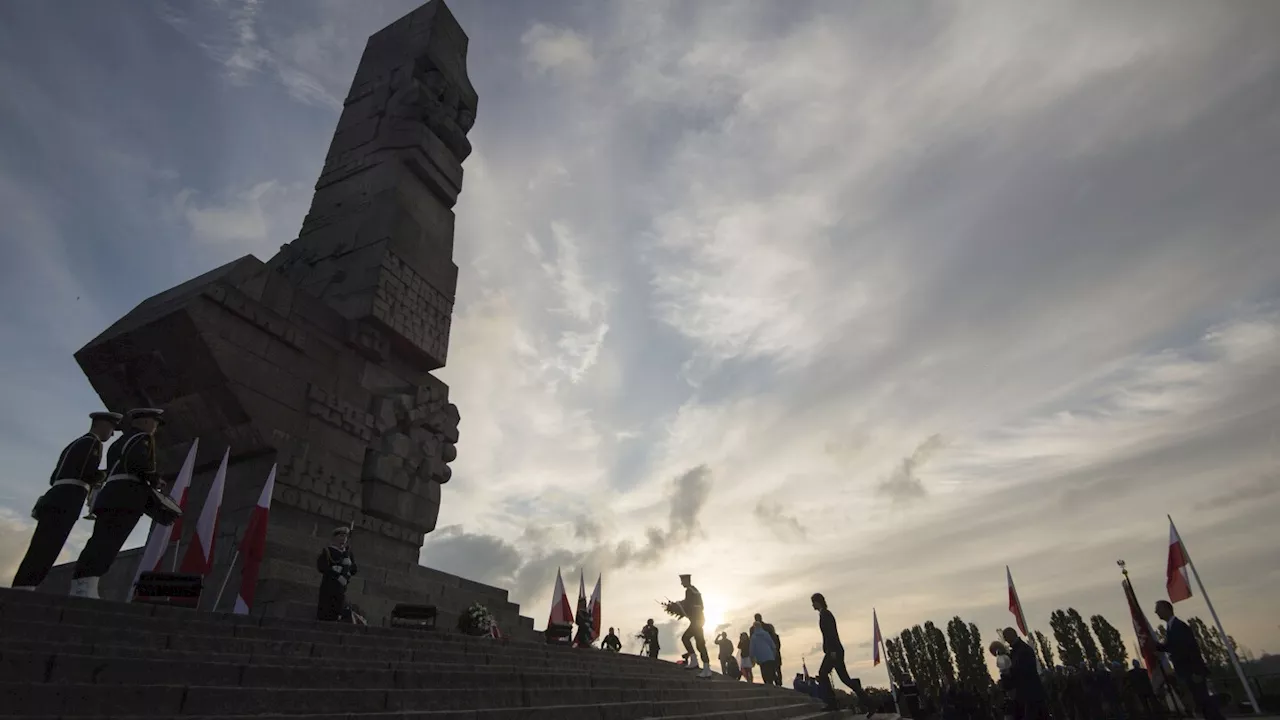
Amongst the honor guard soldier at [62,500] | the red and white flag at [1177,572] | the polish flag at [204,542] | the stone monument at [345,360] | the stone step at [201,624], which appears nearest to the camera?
the stone step at [201,624]

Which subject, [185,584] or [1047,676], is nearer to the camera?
[185,584]

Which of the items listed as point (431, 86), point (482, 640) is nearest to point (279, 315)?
point (482, 640)

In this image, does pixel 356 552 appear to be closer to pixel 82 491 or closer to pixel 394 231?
pixel 82 491

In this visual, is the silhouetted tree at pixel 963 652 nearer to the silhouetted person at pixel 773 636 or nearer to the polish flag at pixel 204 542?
the silhouetted person at pixel 773 636

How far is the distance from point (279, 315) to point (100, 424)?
16.5 ft

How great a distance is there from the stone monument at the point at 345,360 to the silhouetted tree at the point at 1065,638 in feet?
176

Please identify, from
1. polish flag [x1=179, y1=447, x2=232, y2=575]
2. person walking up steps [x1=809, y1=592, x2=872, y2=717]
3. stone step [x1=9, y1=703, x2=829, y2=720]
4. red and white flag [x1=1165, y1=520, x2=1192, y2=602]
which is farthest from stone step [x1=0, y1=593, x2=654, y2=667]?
red and white flag [x1=1165, y1=520, x2=1192, y2=602]

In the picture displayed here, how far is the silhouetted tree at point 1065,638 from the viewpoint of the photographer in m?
47.8

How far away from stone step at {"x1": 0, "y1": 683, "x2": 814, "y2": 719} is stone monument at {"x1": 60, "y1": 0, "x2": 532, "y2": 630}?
14.2ft

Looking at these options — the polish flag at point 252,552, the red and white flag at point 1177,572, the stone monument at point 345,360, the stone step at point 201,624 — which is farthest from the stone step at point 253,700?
the red and white flag at point 1177,572

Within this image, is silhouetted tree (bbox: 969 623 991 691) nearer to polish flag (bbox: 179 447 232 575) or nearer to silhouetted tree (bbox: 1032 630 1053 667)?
silhouetted tree (bbox: 1032 630 1053 667)

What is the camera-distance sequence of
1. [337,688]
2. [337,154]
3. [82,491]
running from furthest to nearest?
[337,154] → [82,491] → [337,688]

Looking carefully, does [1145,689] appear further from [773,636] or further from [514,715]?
[514,715]

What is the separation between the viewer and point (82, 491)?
6.12 m
